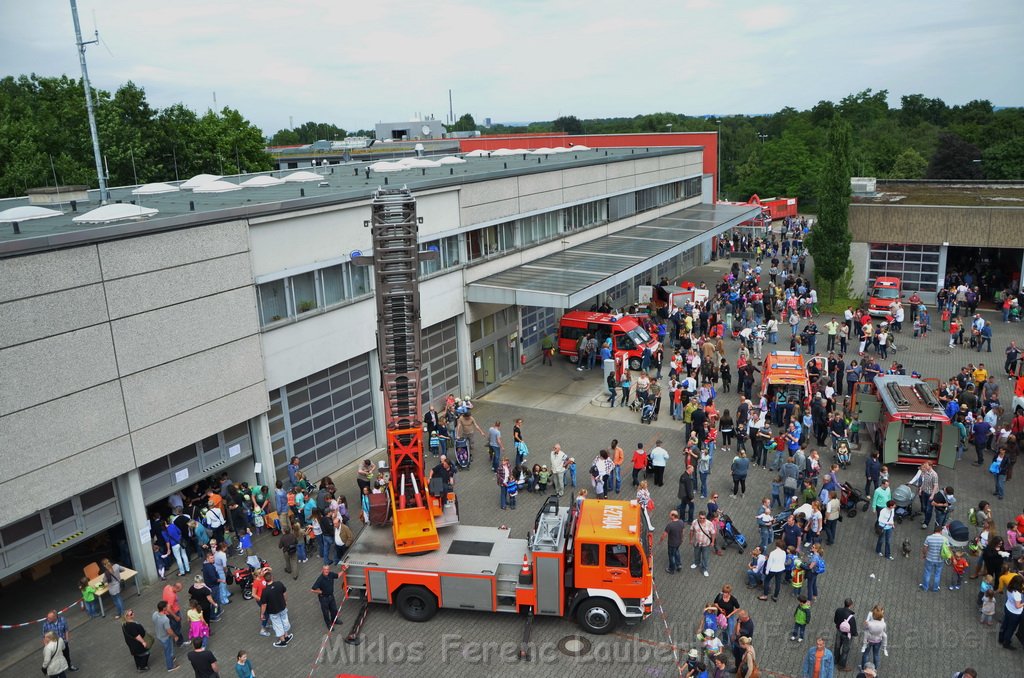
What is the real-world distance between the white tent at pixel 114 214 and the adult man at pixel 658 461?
12.7 m

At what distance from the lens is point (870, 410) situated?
67.4 feet

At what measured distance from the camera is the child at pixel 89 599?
14.2 meters

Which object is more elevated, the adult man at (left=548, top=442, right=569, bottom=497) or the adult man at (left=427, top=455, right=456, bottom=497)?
the adult man at (left=427, top=455, right=456, bottom=497)

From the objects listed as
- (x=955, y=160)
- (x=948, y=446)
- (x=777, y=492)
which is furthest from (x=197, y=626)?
(x=955, y=160)

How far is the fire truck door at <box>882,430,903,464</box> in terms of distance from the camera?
1859 centimetres

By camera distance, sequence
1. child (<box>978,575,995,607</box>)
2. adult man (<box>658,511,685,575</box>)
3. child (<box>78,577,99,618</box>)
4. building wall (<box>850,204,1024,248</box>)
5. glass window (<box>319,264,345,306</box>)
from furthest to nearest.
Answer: building wall (<box>850,204,1024,248</box>) → glass window (<box>319,264,345,306</box>) → adult man (<box>658,511,685,575</box>) → child (<box>78,577,99,618</box>) → child (<box>978,575,995,607</box>)

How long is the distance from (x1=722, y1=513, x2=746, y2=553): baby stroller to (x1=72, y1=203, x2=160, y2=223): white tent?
1383 cm

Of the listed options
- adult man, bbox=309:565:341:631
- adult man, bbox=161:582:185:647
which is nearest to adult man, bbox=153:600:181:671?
adult man, bbox=161:582:185:647

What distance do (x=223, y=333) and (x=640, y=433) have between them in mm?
12070

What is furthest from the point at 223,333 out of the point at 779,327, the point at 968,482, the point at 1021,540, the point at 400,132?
the point at 400,132

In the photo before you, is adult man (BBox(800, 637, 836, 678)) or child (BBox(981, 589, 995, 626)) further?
child (BBox(981, 589, 995, 626))

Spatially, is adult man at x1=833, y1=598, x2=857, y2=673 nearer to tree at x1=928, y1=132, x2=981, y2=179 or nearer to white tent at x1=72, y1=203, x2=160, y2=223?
white tent at x1=72, y1=203, x2=160, y2=223

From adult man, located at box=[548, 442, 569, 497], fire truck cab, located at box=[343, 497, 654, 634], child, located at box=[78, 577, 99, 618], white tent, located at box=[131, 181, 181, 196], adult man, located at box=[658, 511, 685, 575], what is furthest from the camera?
white tent, located at box=[131, 181, 181, 196]

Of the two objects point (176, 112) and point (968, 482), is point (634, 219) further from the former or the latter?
point (176, 112)
